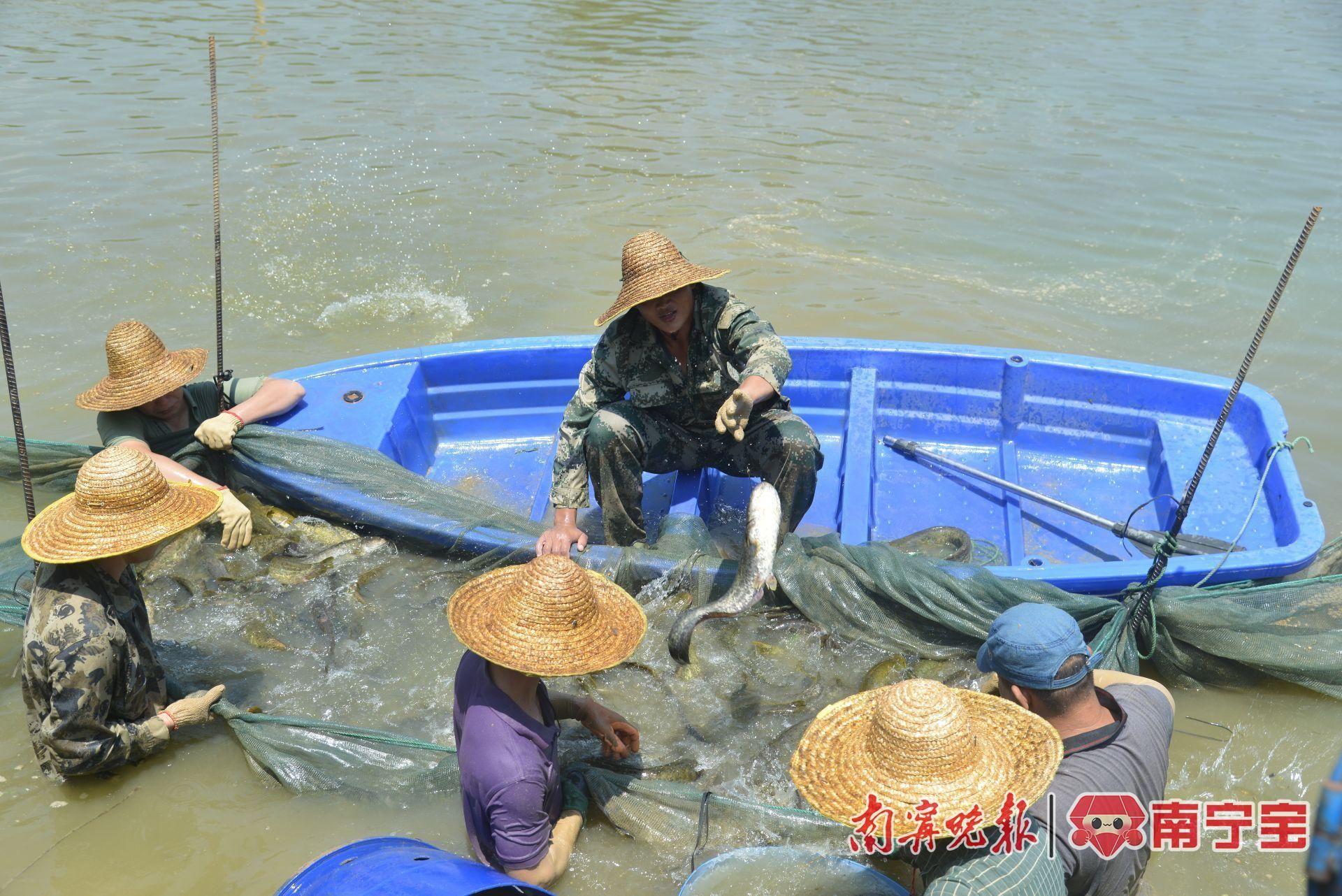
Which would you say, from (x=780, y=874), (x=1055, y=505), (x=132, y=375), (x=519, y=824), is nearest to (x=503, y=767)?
(x=519, y=824)

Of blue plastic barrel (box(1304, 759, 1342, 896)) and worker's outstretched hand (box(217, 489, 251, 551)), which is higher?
blue plastic barrel (box(1304, 759, 1342, 896))

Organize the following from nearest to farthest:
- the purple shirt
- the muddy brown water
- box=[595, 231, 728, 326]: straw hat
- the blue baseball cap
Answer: the blue baseball cap < the purple shirt < the muddy brown water < box=[595, 231, 728, 326]: straw hat

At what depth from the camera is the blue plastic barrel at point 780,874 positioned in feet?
9.04

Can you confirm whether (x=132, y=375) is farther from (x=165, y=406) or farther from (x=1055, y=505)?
(x=1055, y=505)

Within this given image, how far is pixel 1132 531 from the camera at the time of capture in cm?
464

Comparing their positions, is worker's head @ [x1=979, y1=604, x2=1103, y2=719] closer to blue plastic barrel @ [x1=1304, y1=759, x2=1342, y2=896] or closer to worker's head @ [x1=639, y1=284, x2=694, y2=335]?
blue plastic barrel @ [x1=1304, y1=759, x2=1342, y2=896]

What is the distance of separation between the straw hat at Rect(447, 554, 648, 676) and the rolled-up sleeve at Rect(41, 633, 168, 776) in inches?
53.9

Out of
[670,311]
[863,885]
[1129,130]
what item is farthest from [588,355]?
[1129,130]

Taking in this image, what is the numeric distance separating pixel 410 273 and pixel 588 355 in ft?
12.3

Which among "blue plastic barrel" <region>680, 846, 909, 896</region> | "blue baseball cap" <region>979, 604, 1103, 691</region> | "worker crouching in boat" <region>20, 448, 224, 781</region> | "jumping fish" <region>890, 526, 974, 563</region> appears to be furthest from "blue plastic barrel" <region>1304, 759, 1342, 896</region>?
"jumping fish" <region>890, 526, 974, 563</region>

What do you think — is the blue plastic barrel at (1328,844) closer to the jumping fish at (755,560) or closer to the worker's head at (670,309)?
the jumping fish at (755,560)

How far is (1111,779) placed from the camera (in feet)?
8.20

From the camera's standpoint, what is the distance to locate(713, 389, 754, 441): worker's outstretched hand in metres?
4.14

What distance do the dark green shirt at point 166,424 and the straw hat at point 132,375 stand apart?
89 millimetres
